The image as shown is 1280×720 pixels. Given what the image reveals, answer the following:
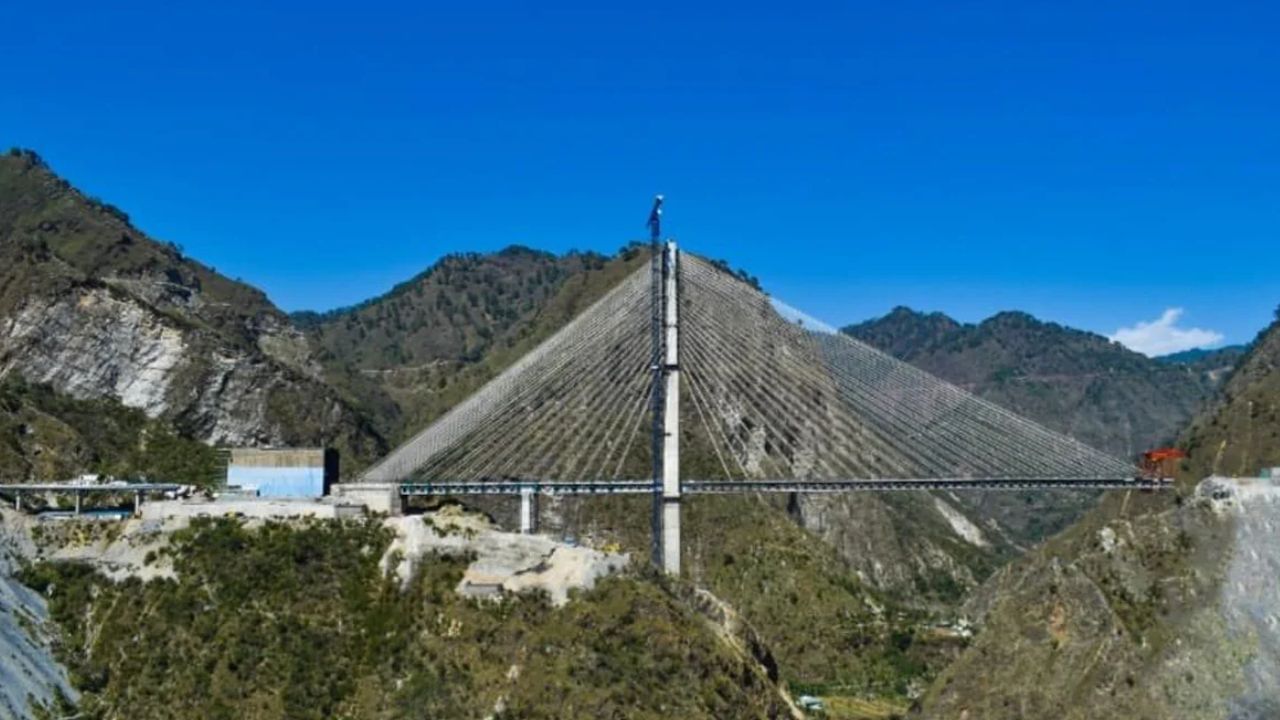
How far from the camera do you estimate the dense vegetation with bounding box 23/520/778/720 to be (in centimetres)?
5044

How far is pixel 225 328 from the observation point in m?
130

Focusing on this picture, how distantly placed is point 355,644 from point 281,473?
15.0m

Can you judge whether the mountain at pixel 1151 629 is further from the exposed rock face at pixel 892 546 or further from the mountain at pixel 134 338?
the exposed rock face at pixel 892 546

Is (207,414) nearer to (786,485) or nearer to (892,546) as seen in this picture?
(786,485)

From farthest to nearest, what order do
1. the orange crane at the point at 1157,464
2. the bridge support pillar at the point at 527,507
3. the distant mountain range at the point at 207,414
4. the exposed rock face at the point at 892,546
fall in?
the exposed rock face at the point at 892,546, the distant mountain range at the point at 207,414, the orange crane at the point at 1157,464, the bridge support pillar at the point at 527,507

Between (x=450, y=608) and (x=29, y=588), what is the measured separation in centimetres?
1557

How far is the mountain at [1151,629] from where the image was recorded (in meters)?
59.4

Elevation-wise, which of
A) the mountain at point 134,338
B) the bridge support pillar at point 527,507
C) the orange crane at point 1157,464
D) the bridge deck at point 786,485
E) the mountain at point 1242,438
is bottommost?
the bridge support pillar at point 527,507

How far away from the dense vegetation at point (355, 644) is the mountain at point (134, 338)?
4259 cm

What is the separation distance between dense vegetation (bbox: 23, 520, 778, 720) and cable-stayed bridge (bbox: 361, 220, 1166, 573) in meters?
12.9

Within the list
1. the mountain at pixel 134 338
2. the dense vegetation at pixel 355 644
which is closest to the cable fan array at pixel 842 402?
the dense vegetation at pixel 355 644

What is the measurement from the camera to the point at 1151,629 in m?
61.4

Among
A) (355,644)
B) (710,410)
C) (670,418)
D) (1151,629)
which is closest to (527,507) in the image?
(670,418)

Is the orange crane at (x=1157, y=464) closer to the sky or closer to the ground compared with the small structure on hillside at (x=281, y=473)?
closer to the sky
